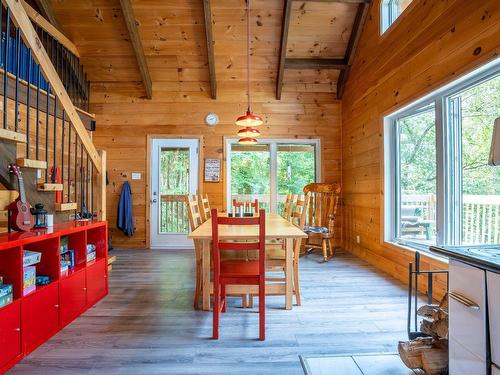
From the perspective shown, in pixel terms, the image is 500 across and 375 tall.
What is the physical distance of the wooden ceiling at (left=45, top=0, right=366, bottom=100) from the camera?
420 centimetres

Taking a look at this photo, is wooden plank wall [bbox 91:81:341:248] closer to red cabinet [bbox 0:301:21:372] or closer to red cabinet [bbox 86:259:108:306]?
red cabinet [bbox 86:259:108:306]

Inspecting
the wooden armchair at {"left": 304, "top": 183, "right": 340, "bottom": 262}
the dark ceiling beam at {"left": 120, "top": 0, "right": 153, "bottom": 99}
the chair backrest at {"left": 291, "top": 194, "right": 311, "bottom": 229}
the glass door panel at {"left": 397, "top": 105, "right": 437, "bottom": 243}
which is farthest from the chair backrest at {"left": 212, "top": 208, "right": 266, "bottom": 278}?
the dark ceiling beam at {"left": 120, "top": 0, "right": 153, "bottom": 99}

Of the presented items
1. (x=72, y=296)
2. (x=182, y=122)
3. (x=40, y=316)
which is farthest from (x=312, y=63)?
(x=40, y=316)

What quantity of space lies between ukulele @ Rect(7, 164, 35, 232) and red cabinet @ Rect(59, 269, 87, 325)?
1.65ft

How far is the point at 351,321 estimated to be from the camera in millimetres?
2320

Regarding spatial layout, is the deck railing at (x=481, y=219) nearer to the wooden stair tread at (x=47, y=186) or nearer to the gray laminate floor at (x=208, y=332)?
the gray laminate floor at (x=208, y=332)

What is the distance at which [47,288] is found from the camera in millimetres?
2047

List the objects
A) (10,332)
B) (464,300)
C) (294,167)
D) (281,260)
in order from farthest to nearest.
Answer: (294,167)
(281,260)
(10,332)
(464,300)

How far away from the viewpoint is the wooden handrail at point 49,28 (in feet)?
12.4

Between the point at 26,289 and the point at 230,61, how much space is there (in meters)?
4.26

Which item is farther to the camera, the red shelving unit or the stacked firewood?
the red shelving unit

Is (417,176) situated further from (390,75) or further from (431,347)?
(431,347)

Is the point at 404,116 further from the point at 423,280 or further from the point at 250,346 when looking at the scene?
the point at 250,346

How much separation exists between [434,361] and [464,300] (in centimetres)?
65
